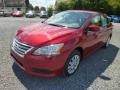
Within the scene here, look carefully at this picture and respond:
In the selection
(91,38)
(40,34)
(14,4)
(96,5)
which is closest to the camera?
(40,34)

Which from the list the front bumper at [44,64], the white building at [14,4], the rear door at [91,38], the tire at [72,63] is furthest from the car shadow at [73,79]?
the white building at [14,4]

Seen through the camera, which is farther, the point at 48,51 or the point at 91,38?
the point at 91,38

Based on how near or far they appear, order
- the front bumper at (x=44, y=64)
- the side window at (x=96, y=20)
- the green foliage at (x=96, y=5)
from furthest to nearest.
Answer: the green foliage at (x=96, y=5) → the side window at (x=96, y=20) → the front bumper at (x=44, y=64)

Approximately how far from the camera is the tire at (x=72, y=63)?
14.4 feet

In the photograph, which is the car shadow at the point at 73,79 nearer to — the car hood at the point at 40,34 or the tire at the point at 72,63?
the tire at the point at 72,63

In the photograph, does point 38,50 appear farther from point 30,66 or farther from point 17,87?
point 17,87

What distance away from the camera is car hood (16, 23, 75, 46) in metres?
4.17

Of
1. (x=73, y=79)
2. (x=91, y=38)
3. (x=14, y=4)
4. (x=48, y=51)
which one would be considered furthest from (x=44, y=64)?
(x=14, y=4)

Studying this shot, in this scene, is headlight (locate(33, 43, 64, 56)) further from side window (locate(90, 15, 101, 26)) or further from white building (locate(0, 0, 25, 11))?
white building (locate(0, 0, 25, 11))

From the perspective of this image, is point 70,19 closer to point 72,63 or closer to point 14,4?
point 72,63

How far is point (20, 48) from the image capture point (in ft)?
13.9

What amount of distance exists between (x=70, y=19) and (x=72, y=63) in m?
1.44

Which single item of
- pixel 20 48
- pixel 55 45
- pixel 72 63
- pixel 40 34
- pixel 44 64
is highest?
pixel 40 34

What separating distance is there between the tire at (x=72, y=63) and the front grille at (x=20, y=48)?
0.96m
